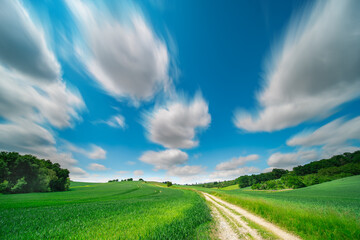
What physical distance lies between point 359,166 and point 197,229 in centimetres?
12153

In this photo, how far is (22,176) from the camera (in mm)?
42125

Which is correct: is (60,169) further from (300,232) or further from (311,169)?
(311,169)

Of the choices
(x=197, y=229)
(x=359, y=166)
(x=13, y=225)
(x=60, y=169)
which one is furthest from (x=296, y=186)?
(x=60, y=169)

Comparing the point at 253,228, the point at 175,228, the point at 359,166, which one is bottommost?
the point at 253,228

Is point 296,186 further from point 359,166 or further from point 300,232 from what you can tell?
point 300,232

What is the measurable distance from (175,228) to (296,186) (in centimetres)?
8928

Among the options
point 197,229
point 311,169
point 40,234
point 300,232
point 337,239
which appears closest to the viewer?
point 337,239

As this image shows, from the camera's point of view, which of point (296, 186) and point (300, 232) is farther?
point (296, 186)

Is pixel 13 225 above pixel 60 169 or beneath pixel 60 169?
beneath

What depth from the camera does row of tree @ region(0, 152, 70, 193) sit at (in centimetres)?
3831

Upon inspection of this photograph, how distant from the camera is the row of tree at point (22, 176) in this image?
126ft

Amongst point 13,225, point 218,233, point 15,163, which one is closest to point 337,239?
point 218,233

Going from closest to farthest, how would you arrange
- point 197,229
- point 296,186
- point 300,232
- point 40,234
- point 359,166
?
point 40,234 → point 300,232 → point 197,229 → point 296,186 → point 359,166

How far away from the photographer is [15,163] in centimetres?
4153
